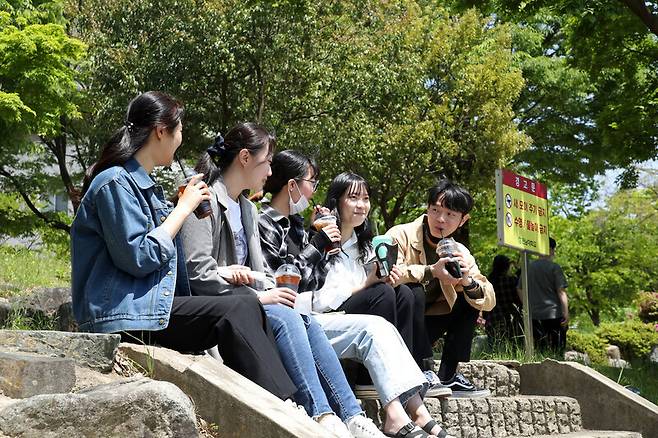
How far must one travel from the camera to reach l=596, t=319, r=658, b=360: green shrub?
74.8 feet

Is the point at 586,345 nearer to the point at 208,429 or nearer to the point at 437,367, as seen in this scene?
the point at 437,367

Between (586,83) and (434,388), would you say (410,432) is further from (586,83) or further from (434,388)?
(586,83)

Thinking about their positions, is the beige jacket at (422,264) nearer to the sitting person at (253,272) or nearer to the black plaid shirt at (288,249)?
the black plaid shirt at (288,249)

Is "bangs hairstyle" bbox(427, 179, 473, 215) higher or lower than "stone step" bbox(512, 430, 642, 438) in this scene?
higher

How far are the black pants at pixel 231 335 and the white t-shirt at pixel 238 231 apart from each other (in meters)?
0.69

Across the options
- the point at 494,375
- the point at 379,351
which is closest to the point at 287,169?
the point at 379,351

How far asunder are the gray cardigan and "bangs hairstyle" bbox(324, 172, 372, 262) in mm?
896

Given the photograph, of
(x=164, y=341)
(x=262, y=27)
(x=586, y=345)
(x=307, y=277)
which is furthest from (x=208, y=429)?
(x=586, y=345)

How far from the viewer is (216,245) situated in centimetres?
468

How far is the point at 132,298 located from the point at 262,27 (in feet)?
47.7

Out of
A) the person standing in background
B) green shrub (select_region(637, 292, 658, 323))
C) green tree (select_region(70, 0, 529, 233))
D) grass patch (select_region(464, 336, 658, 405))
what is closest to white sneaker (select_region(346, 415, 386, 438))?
grass patch (select_region(464, 336, 658, 405))

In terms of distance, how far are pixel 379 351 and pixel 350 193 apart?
1.21 metres

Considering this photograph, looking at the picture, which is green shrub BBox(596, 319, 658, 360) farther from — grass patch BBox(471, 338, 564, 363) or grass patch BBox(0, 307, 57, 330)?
grass patch BBox(0, 307, 57, 330)

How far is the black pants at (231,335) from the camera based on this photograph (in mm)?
4027
